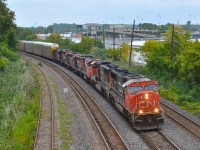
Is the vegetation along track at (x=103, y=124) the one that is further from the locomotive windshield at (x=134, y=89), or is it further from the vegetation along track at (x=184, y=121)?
the vegetation along track at (x=184, y=121)

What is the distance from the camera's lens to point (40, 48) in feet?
277

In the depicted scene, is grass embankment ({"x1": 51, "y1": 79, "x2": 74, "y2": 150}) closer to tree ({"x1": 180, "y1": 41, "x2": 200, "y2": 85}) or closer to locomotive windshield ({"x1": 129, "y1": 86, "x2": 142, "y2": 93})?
locomotive windshield ({"x1": 129, "y1": 86, "x2": 142, "y2": 93})

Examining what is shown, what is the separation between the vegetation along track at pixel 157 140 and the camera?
64.6 feet

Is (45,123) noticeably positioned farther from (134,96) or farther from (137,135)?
(137,135)

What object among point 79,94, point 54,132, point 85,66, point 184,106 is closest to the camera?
point 54,132

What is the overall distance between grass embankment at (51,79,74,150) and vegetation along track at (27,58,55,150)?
0.62 m

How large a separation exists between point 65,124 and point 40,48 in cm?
6088

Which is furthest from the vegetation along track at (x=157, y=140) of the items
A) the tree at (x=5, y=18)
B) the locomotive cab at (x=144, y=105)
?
the tree at (x=5, y=18)

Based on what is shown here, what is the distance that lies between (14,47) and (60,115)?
48.1 metres

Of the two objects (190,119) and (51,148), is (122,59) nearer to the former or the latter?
(190,119)

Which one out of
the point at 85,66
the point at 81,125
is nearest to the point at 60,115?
the point at 81,125

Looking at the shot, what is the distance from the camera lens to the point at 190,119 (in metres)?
25.7

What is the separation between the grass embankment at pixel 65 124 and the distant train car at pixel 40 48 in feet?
142

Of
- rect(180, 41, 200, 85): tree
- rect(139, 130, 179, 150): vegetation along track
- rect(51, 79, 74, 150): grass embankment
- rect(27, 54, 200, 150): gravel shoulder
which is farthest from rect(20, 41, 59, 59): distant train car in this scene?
rect(139, 130, 179, 150): vegetation along track
